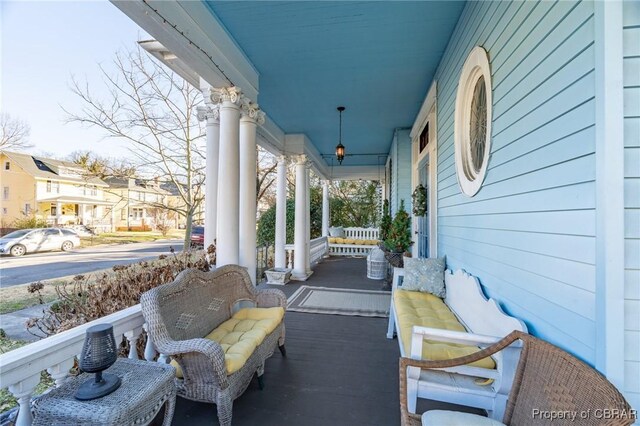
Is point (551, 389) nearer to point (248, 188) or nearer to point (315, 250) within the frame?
point (248, 188)

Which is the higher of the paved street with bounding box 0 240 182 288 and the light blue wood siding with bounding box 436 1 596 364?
the light blue wood siding with bounding box 436 1 596 364

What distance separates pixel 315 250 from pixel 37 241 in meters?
7.01

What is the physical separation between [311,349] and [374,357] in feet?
2.10

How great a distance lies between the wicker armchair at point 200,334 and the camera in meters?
1.68

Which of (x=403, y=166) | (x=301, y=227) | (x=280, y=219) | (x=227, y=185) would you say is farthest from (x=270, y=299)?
(x=403, y=166)

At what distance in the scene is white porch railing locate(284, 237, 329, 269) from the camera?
6.82 metres

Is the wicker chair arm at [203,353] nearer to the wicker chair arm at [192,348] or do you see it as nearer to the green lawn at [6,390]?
the wicker chair arm at [192,348]

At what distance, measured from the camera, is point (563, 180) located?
1228 mm

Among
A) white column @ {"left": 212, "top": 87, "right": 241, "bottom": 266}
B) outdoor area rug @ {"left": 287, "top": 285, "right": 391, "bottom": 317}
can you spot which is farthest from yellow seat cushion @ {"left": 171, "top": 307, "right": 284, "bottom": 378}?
outdoor area rug @ {"left": 287, "top": 285, "right": 391, "bottom": 317}

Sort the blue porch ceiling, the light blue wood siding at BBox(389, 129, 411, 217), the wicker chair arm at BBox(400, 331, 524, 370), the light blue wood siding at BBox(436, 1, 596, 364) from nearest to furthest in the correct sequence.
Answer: the light blue wood siding at BBox(436, 1, 596, 364), the wicker chair arm at BBox(400, 331, 524, 370), the blue porch ceiling, the light blue wood siding at BBox(389, 129, 411, 217)

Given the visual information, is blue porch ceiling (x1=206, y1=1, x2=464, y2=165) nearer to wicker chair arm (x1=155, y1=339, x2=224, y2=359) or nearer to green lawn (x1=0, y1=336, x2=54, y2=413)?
wicker chair arm (x1=155, y1=339, x2=224, y2=359)

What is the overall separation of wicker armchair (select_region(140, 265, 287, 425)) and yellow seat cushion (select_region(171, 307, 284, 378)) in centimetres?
6

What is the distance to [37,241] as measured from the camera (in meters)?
6.79

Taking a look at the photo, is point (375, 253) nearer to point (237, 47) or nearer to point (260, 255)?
point (260, 255)
